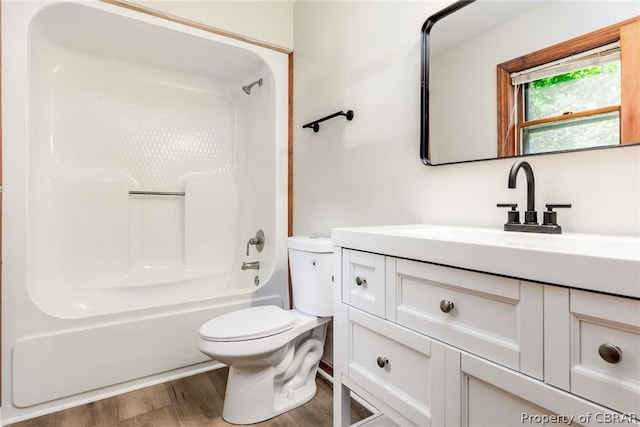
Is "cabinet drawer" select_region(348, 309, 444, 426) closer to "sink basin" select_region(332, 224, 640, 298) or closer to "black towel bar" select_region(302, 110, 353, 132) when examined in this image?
"sink basin" select_region(332, 224, 640, 298)

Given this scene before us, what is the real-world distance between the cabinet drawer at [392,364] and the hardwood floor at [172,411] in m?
0.63

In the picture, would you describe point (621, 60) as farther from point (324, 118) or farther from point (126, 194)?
point (126, 194)

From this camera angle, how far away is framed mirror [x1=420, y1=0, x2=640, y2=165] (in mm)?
868

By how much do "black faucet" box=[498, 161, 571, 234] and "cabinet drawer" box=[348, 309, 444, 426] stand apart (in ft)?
1.52

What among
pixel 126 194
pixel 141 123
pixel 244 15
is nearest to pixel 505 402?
pixel 244 15

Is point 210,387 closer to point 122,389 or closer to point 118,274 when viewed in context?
point 122,389

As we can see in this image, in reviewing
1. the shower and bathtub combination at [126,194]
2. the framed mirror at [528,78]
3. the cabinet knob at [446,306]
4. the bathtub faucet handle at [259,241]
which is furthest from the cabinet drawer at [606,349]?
the bathtub faucet handle at [259,241]

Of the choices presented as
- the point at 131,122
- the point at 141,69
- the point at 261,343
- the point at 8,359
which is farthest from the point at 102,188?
the point at 261,343

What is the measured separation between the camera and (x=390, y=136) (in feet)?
4.92

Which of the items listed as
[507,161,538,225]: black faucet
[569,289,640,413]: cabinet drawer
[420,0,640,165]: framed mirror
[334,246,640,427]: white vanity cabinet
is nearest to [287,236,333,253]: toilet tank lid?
[334,246,640,427]: white vanity cabinet

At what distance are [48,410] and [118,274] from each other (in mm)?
899

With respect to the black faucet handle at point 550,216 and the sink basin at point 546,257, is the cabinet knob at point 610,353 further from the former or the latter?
Answer: the black faucet handle at point 550,216

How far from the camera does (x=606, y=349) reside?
1.77 feet

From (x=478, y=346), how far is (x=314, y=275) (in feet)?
3.28
